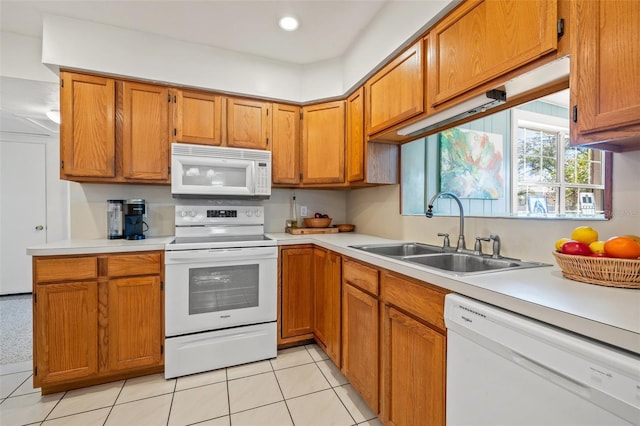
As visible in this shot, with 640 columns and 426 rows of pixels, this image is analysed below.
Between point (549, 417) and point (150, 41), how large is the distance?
3056 millimetres

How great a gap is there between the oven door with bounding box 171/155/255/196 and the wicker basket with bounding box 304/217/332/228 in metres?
0.64

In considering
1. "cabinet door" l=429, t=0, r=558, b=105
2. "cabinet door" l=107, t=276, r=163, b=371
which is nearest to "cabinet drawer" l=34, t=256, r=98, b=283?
"cabinet door" l=107, t=276, r=163, b=371

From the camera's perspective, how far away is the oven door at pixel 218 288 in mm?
2059

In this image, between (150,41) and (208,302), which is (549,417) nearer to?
(208,302)

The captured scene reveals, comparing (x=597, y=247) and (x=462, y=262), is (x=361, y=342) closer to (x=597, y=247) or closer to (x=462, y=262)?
(x=462, y=262)

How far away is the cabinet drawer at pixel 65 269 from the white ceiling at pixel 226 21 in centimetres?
159

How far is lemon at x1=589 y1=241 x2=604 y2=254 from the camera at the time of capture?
3.23ft

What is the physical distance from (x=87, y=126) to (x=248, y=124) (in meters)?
1.18

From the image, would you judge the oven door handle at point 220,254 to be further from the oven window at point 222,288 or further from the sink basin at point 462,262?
the sink basin at point 462,262

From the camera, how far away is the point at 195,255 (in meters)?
2.09

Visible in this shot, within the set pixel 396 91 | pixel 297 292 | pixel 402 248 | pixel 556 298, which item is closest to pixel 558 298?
pixel 556 298

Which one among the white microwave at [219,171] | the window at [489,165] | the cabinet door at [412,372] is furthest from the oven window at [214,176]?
the cabinet door at [412,372]

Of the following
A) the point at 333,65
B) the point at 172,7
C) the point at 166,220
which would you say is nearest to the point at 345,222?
the point at 333,65

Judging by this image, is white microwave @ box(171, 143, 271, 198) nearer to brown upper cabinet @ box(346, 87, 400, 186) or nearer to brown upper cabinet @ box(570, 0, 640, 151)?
brown upper cabinet @ box(346, 87, 400, 186)
